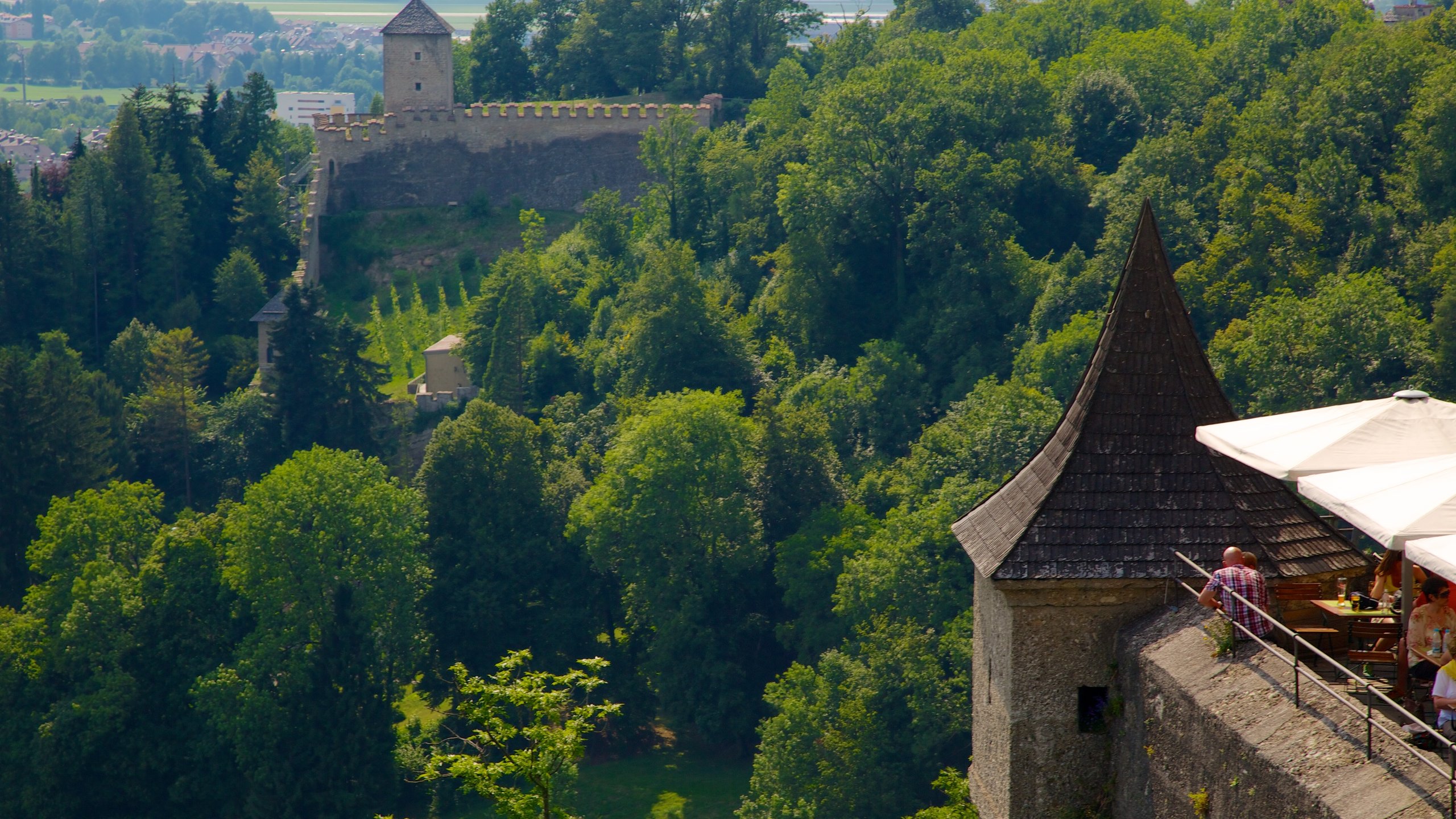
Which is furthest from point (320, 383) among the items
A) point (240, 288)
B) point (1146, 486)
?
point (1146, 486)

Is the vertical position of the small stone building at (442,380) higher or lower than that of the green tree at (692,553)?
higher

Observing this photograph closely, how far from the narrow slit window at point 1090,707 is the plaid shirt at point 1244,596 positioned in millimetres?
2070

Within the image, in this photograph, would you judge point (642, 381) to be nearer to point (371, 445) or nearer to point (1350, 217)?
point (371, 445)

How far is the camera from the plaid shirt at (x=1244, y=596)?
16266 millimetres

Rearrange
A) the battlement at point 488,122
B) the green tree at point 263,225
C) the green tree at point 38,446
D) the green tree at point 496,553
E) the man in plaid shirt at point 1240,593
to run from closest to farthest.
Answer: the man in plaid shirt at point 1240,593
the green tree at point 496,553
the green tree at point 38,446
the green tree at point 263,225
the battlement at point 488,122

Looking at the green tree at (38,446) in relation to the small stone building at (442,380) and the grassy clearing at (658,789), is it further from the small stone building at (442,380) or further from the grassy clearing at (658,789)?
the grassy clearing at (658,789)

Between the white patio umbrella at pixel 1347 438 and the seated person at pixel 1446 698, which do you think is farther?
the white patio umbrella at pixel 1347 438

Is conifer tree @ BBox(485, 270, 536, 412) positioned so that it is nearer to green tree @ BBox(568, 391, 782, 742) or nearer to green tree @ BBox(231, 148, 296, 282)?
green tree @ BBox(568, 391, 782, 742)

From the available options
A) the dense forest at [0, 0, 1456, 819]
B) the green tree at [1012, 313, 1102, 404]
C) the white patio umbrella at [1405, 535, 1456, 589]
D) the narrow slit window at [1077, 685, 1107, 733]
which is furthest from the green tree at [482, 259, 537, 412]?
the white patio umbrella at [1405, 535, 1456, 589]

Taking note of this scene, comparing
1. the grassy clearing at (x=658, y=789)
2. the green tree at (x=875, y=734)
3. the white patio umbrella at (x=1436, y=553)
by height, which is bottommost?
the grassy clearing at (x=658, y=789)

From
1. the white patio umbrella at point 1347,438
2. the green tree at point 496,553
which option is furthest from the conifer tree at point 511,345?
the white patio umbrella at point 1347,438

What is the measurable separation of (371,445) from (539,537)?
42.3ft

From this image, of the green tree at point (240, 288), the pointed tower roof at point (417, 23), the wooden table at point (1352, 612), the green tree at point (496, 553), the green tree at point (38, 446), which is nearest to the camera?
the wooden table at point (1352, 612)

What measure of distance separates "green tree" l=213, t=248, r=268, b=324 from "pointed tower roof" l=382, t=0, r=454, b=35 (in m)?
13.0
